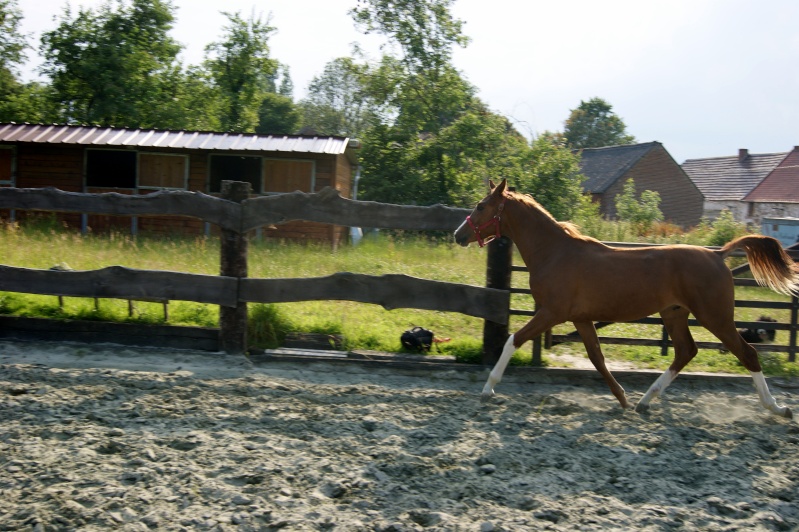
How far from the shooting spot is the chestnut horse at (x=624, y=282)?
5.57 meters

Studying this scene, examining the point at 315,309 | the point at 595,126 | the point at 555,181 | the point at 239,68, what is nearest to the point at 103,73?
the point at 239,68

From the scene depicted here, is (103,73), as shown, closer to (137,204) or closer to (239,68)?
(239,68)

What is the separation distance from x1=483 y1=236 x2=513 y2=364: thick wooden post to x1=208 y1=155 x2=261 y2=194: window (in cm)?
1280

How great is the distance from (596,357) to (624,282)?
70cm

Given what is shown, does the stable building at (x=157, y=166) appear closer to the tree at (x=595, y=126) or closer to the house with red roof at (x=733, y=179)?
the house with red roof at (x=733, y=179)

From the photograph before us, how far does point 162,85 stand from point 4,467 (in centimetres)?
2874

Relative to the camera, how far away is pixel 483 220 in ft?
20.2

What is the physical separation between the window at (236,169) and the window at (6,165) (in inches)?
212

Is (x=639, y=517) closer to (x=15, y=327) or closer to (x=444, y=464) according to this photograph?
(x=444, y=464)

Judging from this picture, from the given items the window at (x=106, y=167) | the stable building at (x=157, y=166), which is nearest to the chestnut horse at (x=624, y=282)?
the stable building at (x=157, y=166)

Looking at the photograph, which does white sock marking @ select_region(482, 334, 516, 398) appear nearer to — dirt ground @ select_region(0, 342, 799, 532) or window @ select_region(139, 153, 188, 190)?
dirt ground @ select_region(0, 342, 799, 532)

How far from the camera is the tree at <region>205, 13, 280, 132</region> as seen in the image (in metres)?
30.8

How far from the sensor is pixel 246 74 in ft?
103

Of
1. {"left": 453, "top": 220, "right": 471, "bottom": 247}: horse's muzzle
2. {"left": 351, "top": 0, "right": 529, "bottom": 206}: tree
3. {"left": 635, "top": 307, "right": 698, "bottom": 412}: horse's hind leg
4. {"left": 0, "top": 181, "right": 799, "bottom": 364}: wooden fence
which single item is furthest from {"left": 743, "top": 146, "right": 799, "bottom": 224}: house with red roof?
{"left": 453, "top": 220, "right": 471, "bottom": 247}: horse's muzzle
